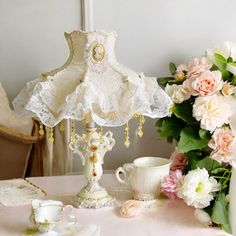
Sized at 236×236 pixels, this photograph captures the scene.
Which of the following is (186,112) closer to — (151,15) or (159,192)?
(159,192)

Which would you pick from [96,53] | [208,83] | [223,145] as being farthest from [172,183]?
[96,53]

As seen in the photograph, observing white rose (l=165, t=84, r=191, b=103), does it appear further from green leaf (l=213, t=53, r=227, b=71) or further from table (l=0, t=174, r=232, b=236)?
table (l=0, t=174, r=232, b=236)

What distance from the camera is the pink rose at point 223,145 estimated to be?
1.18 m

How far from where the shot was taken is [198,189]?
3.92ft

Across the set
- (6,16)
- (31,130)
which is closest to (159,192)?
(31,130)

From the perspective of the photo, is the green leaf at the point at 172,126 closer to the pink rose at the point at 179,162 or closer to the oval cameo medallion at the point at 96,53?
the pink rose at the point at 179,162

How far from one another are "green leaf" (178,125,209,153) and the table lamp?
4.1 inches

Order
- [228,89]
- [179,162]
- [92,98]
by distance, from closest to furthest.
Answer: [92,98] → [228,89] → [179,162]

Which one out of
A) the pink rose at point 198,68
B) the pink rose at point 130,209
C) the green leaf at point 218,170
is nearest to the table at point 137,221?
the pink rose at point 130,209

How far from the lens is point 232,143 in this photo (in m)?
1.18

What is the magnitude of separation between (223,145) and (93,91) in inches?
14.2

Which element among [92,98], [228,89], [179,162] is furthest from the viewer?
[179,162]

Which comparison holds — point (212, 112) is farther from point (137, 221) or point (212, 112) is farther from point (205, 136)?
point (137, 221)

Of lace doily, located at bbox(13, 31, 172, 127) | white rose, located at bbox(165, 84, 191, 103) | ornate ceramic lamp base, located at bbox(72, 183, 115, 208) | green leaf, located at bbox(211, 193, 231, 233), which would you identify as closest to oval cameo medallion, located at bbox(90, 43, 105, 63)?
lace doily, located at bbox(13, 31, 172, 127)
